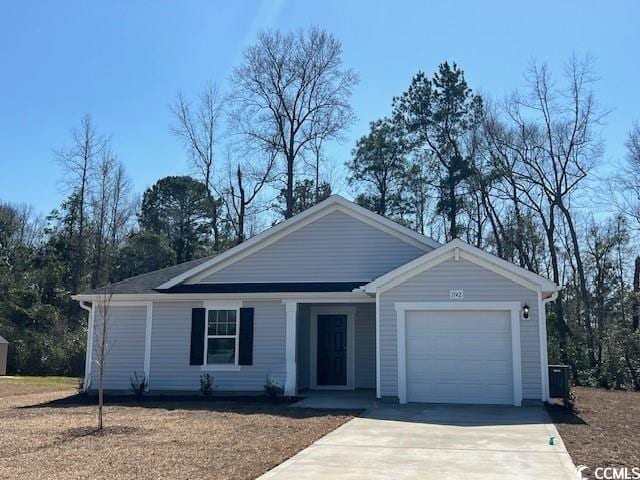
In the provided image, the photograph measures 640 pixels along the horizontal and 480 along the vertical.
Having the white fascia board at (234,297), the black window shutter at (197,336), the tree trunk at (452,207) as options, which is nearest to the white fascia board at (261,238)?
the white fascia board at (234,297)

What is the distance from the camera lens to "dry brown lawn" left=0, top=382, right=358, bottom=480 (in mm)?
6832

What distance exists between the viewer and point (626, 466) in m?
6.91

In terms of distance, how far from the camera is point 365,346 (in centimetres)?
1639

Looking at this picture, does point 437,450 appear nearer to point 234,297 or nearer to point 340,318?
point 234,297

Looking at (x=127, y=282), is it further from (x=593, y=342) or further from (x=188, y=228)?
(x=188, y=228)

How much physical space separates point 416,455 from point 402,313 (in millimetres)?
5879

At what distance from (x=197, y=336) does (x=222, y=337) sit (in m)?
0.65

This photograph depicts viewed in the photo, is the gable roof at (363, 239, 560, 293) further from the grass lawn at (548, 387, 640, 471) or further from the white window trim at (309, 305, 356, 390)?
the white window trim at (309, 305, 356, 390)

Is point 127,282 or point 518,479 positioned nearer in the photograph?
point 518,479

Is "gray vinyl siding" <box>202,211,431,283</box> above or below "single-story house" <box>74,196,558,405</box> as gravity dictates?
above

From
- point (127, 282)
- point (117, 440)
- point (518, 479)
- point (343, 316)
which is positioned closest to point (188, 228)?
point (127, 282)

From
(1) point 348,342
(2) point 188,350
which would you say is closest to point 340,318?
(1) point 348,342

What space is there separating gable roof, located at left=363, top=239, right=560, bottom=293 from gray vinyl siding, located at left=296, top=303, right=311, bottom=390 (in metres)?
2.83

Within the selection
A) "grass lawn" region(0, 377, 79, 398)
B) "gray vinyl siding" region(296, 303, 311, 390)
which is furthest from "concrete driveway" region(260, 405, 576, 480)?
"grass lawn" region(0, 377, 79, 398)
